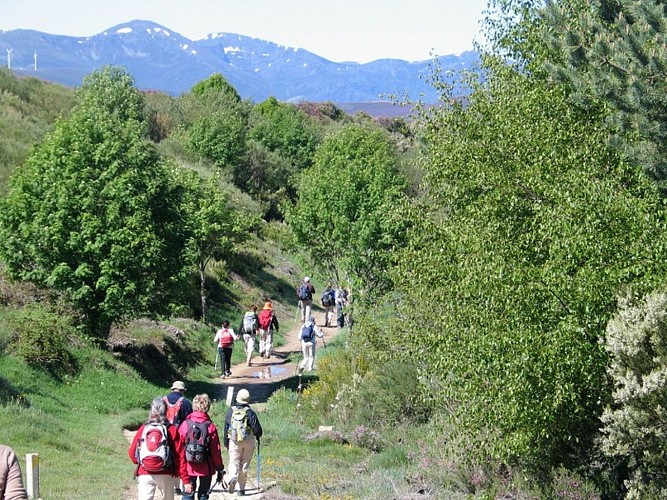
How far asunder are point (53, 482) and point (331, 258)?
26.1 m

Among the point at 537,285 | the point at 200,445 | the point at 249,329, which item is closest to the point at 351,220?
the point at 249,329

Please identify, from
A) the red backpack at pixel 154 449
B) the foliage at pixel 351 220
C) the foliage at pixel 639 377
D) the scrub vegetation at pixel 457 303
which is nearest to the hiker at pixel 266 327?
the scrub vegetation at pixel 457 303

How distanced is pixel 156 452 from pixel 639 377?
21.2ft

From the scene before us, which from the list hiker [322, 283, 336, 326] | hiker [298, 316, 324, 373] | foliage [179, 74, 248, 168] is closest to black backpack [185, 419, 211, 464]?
hiker [298, 316, 324, 373]

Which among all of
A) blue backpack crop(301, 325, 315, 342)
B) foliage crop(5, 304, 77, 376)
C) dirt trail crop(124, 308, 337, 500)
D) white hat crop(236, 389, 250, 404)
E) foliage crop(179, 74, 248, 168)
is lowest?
dirt trail crop(124, 308, 337, 500)

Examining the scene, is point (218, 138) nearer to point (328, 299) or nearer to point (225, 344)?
point (328, 299)

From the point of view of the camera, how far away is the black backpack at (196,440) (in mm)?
11008

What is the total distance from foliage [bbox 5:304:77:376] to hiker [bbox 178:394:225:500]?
10526 millimetres

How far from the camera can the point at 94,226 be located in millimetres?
22719

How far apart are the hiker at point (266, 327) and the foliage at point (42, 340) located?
8220mm

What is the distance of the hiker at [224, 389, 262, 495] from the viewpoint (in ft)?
42.5

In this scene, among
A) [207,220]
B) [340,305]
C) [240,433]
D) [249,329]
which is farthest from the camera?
[340,305]

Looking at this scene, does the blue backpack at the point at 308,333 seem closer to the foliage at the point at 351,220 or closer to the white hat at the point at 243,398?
the foliage at the point at 351,220

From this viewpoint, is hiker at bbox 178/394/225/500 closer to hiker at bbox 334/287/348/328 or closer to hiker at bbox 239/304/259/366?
hiker at bbox 239/304/259/366
